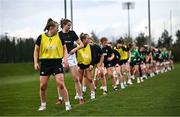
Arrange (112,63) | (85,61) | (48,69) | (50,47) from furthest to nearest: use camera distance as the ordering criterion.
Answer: (112,63) → (85,61) → (48,69) → (50,47)

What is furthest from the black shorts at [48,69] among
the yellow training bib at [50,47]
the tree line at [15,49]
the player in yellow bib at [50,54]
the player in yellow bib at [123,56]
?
the tree line at [15,49]

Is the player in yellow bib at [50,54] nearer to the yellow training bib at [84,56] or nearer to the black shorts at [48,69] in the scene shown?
the black shorts at [48,69]

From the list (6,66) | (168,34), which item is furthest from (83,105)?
(168,34)

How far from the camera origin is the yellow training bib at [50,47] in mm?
14070

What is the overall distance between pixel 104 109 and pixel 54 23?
2523 millimetres

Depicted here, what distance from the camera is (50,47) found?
553 inches

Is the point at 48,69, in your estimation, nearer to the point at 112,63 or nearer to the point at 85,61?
the point at 85,61

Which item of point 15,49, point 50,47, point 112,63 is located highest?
point 15,49

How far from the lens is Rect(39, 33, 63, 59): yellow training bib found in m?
14.1

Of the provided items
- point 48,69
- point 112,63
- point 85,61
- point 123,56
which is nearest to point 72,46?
point 85,61

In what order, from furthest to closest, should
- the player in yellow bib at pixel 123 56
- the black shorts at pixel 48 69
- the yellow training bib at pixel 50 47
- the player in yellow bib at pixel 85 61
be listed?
the player in yellow bib at pixel 123 56, the player in yellow bib at pixel 85 61, the black shorts at pixel 48 69, the yellow training bib at pixel 50 47

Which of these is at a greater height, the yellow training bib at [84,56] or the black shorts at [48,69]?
the yellow training bib at [84,56]

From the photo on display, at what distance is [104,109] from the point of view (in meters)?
14.4

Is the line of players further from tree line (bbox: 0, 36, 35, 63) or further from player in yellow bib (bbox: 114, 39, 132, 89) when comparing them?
tree line (bbox: 0, 36, 35, 63)
